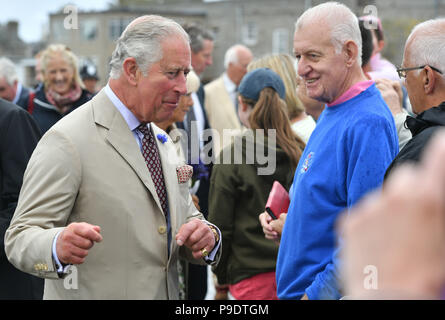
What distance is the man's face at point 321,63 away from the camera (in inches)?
104

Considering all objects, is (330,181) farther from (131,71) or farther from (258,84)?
(258,84)

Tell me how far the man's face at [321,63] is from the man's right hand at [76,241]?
50.9 inches

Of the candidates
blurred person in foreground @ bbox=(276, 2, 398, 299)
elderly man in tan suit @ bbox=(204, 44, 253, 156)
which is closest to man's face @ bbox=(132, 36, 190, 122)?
blurred person in foreground @ bbox=(276, 2, 398, 299)

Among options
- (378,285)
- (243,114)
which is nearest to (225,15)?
(243,114)

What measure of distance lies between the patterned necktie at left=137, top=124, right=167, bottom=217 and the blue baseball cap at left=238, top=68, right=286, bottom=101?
1429 mm

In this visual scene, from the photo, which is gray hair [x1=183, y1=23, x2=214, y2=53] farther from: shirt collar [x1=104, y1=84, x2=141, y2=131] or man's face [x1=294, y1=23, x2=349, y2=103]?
shirt collar [x1=104, y1=84, x2=141, y2=131]

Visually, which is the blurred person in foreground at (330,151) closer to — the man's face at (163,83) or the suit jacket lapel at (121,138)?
the man's face at (163,83)

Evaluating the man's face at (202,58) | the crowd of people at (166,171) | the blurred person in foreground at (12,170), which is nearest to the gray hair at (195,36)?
the man's face at (202,58)

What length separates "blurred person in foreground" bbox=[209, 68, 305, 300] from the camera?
3705 mm

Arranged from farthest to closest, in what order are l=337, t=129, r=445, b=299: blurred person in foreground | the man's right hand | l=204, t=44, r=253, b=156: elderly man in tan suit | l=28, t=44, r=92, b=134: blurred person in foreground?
l=204, t=44, r=253, b=156: elderly man in tan suit, l=28, t=44, r=92, b=134: blurred person in foreground, the man's right hand, l=337, t=129, r=445, b=299: blurred person in foreground

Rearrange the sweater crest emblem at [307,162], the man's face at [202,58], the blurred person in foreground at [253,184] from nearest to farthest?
the sweater crest emblem at [307,162] → the blurred person in foreground at [253,184] → the man's face at [202,58]

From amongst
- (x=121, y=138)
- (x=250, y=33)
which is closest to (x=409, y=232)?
(x=121, y=138)

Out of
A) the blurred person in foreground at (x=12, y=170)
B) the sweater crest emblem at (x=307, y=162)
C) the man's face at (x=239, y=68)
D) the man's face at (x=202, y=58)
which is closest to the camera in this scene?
the sweater crest emblem at (x=307, y=162)

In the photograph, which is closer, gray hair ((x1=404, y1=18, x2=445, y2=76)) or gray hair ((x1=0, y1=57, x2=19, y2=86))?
gray hair ((x1=404, y1=18, x2=445, y2=76))
